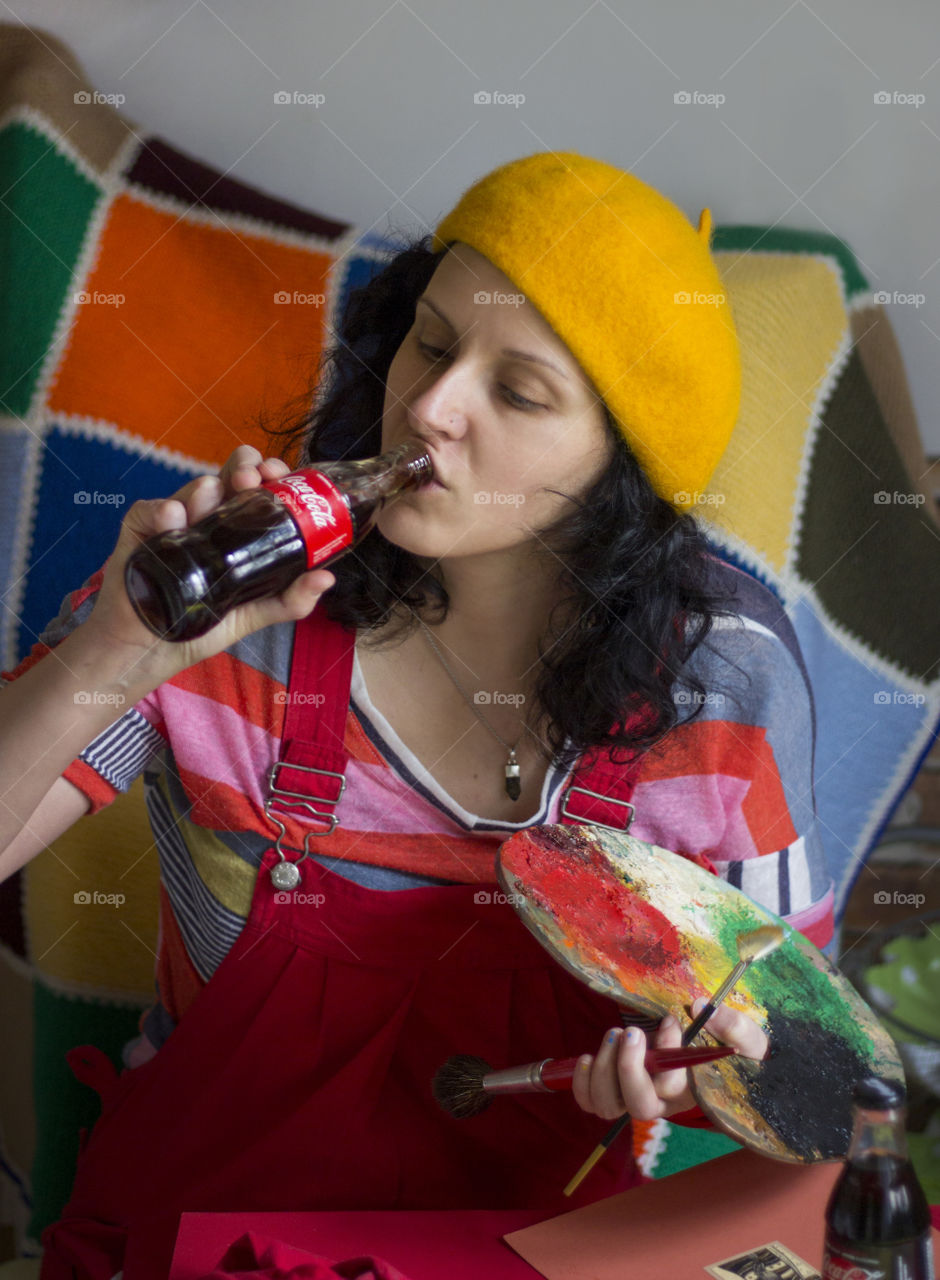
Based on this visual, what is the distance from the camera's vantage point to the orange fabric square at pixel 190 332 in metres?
1.37

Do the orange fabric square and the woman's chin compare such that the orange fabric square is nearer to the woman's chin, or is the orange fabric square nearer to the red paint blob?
the woman's chin

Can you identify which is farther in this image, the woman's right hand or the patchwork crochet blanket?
the patchwork crochet blanket

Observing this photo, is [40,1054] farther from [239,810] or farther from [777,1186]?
[777,1186]

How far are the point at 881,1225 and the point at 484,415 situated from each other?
2.14 feet

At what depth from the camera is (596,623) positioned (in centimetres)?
115

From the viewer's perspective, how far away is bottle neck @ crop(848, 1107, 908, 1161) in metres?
0.58

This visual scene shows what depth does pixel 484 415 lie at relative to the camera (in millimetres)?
970

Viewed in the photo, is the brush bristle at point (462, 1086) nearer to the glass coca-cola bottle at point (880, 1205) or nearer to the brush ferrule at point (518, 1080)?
the brush ferrule at point (518, 1080)

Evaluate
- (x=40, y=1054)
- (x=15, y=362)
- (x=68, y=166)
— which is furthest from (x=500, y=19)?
(x=40, y=1054)

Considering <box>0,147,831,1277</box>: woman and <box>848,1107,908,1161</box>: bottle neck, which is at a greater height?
<box>848,1107,908,1161</box>: bottle neck

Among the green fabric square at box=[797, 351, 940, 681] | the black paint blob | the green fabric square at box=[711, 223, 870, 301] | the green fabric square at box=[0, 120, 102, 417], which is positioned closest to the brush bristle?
the black paint blob

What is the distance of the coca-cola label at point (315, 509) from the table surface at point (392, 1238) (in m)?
0.45

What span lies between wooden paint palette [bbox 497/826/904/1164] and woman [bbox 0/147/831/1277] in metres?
0.09

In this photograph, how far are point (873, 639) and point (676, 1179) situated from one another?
34.6 inches
